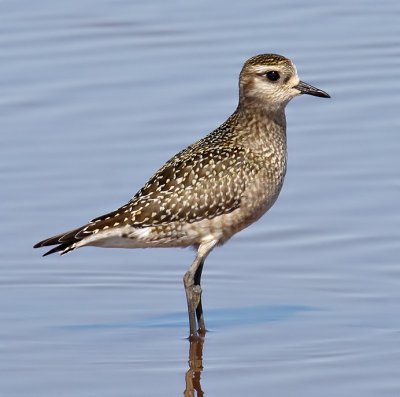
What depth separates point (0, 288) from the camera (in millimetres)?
13297

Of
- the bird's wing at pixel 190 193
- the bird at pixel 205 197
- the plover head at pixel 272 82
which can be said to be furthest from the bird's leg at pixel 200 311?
the plover head at pixel 272 82

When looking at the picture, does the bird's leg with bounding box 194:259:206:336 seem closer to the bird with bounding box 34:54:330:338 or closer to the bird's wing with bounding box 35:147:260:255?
the bird with bounding box 34:54:330:338

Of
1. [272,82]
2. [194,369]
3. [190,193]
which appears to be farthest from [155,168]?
[194,369]

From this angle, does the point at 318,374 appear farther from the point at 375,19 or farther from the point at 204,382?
the point at 375,19

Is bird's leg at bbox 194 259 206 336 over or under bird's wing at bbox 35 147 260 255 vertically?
under

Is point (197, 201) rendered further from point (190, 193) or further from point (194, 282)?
point (194, 282)

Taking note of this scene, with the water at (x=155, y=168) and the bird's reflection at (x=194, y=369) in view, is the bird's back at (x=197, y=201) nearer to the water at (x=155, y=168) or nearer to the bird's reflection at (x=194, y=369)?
the water at (x=155, y=168)

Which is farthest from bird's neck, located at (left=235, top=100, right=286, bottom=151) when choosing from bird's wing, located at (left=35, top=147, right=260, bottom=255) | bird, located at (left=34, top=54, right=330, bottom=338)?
bird's wing, located at (left=35, top=147, right=260, bottom=255)

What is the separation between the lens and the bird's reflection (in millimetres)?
11398

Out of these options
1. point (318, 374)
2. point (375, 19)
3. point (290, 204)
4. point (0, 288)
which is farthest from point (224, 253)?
point (375, 19)

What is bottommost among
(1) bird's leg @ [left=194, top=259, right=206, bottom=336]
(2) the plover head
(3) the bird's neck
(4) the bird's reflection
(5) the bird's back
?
(4) the bird's reflection

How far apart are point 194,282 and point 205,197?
2.21ft

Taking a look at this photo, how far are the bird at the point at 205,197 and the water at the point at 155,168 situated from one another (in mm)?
559

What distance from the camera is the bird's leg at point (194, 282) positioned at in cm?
1280
